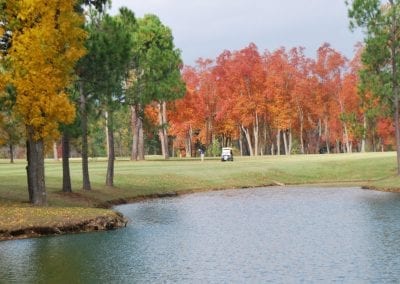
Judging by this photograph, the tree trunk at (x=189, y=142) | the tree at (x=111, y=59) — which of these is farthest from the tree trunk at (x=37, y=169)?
the tree trunk at (x=189, y=142)

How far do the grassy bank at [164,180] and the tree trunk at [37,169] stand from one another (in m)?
0.80

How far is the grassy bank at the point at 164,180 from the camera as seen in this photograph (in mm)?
27613

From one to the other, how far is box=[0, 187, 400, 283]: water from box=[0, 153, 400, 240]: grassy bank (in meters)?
2.39

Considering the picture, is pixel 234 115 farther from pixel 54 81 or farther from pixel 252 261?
pixel 252 261

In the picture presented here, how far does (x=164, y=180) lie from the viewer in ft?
171

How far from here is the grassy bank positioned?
2761 cm

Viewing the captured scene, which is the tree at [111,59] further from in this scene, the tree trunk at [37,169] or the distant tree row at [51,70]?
the tree trunk at [37,169]

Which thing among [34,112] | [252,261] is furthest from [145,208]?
[252,261]

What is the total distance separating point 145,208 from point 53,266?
1782cm

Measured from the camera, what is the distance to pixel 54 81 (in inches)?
1092

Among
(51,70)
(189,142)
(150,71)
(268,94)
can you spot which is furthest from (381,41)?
(189,142)

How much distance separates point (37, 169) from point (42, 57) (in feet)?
18.0

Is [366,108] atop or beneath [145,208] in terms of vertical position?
atop

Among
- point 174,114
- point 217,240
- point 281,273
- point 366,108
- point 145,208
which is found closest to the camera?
point 281,273
